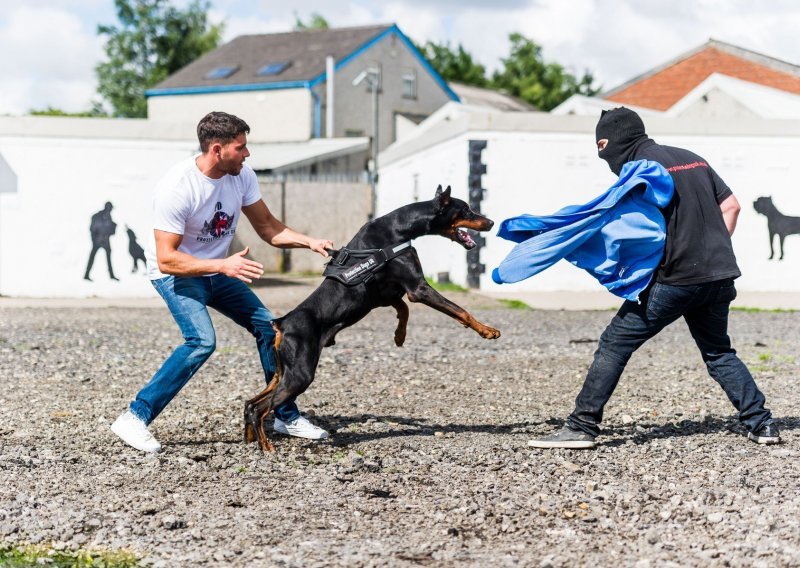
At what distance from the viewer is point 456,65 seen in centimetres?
6219

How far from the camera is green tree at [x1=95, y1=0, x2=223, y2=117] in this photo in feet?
196

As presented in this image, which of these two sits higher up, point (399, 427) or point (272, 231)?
point (272, 231)

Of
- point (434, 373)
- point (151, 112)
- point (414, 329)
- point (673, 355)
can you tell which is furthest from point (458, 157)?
point (151, 112)

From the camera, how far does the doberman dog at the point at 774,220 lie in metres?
17.7

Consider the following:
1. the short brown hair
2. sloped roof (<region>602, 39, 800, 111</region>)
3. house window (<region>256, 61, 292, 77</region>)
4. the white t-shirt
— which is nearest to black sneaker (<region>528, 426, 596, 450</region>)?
the white t-shirt

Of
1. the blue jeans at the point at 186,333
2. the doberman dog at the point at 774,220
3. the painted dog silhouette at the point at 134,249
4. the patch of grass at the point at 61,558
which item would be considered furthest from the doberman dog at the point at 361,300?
the doberman dog at the point at 774,220

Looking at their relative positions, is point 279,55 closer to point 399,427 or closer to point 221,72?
point 221,72

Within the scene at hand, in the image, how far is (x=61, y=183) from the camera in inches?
648

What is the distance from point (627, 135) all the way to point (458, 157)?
12.2 meters

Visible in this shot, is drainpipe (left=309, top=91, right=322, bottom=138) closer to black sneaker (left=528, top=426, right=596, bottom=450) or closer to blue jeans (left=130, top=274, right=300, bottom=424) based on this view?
blue jeans (left=130, top=274, right=300, bottom=424)

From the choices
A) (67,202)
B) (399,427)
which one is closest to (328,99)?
(67,202)

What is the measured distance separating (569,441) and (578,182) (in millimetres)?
12162

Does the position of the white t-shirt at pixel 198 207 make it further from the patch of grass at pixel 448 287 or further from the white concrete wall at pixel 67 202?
the patch of grass at pixel 448 287

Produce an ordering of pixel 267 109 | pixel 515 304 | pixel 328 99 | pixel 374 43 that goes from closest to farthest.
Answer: pixel 515 304
pixel 328 99
pixel 267 109
pixel 374 43
